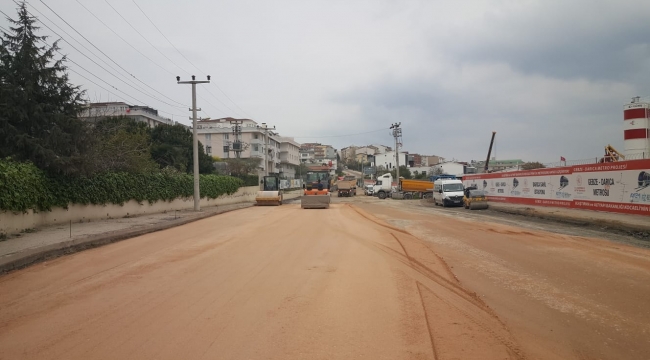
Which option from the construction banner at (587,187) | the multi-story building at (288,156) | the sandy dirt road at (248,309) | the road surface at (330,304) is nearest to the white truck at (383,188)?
the construction banner at (587,187)

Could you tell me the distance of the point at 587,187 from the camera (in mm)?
→ 22734

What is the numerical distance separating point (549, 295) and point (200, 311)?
18.0 feet

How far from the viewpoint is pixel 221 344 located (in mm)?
4848

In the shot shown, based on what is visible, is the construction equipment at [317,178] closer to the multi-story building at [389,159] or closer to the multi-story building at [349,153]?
the multi-story building at [389,159]

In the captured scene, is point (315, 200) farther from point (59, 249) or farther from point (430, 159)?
point (430, 159)

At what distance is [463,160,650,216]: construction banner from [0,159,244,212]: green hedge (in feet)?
78.6

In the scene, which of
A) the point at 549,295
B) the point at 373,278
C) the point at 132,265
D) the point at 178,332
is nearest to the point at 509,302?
the point at 549,295

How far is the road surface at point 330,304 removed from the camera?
15.9 ft

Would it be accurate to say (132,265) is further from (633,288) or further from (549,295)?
(633,288)

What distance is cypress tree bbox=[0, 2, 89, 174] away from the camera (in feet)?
55.6

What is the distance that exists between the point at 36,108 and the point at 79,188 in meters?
3.87

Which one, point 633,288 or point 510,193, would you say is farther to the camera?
point 510,193

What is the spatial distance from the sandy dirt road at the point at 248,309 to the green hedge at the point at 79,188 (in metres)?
5.83

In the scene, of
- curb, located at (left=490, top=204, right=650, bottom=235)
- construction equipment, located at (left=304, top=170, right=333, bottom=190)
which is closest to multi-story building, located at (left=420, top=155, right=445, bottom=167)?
construction equipment, located at (left=304, top=170, right=333, bottom=190)
